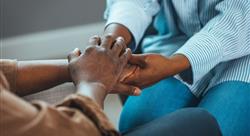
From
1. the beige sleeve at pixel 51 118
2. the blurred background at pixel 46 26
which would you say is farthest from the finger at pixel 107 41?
the blurred background at pixel 46 26

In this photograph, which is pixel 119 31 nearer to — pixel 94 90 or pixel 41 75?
pixel 41 75

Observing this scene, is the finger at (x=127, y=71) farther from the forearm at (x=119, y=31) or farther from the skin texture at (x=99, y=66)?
the forearm at (x=119, y=31)

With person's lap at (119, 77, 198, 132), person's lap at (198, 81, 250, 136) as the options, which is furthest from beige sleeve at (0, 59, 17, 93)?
person's lap at (198, 81, 250, 136)

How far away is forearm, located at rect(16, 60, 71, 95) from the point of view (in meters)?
1.02

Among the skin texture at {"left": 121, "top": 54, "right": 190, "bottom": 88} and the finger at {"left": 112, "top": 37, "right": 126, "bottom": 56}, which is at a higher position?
the finger at {"left": 112, "top": 37, "right": 126, "bottom": 56}

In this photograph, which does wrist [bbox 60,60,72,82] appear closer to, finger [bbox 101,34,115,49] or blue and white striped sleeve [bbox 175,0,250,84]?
finger [bbox 101,34,115,49]

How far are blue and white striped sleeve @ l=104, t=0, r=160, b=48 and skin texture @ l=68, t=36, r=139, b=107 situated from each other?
16 cm

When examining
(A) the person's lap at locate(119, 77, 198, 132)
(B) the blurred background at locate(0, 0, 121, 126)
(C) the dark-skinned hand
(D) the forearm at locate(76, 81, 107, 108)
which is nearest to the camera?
(D) the forearm at locate(76, 81, 107, 108)

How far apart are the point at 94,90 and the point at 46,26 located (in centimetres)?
142

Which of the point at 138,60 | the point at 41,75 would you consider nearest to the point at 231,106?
the point at 138,60

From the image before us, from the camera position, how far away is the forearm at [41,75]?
1019 millimetres

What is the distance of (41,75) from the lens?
104cm

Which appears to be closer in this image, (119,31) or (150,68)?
(150,68)

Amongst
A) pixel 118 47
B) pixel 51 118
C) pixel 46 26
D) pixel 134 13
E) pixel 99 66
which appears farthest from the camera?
pixel 46 26
